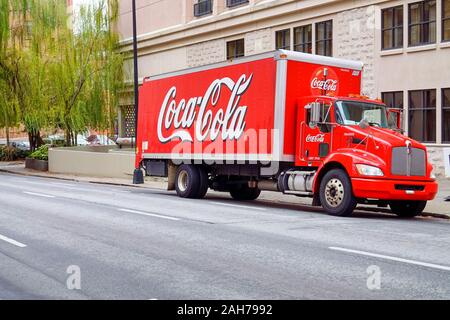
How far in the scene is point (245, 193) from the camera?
19.8 m

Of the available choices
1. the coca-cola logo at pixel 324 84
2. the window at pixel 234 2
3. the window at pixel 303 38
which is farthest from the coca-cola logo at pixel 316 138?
the window at pixel 234 2

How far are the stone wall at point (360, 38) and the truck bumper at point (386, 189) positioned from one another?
13373 mm

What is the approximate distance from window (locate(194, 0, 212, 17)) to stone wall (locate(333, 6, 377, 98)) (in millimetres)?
11056

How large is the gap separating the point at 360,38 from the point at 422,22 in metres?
3.05

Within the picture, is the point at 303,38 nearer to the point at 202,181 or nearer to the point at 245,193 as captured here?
the point at 245,193

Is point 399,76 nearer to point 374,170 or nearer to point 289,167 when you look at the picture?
point 289,167

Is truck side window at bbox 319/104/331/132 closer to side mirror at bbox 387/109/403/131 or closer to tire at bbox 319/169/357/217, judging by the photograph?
tire at bbox 319/169/357/217

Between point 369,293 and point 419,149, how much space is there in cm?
829

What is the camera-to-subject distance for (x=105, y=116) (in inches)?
1539

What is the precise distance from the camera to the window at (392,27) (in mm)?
25844

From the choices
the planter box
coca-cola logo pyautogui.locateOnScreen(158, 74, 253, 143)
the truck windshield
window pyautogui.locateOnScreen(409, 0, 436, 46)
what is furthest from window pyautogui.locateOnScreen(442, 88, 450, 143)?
the planter box

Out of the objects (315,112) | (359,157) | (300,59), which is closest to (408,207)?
(359,157)

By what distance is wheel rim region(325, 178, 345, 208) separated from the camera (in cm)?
1423
